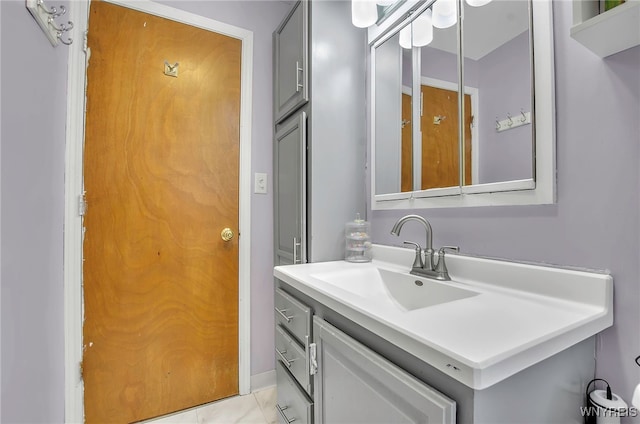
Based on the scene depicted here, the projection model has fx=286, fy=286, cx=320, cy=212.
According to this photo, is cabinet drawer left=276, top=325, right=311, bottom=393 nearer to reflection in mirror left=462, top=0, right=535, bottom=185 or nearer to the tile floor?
the tile floor

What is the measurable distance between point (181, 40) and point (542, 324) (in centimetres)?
192

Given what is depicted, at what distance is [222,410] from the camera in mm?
1523

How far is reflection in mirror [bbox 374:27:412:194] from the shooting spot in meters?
1.26

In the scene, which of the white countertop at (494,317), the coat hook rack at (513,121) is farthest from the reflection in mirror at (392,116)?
the white countertop at (494,317)

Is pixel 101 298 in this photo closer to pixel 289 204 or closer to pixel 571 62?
pixel 289 204

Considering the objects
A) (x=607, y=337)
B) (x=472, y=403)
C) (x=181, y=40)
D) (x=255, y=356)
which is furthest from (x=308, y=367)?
(x=181, y=40)

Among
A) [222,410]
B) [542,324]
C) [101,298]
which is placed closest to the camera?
[542,324]

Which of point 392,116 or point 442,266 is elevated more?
point 392,116

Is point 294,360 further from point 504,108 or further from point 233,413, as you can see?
point 504,108

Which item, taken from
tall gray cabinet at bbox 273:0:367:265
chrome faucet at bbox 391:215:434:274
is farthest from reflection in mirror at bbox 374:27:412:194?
chrome faucet at bbox 391:215:434:274

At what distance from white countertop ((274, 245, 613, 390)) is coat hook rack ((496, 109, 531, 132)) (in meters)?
0.40

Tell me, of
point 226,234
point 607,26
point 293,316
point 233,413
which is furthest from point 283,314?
point 607,26

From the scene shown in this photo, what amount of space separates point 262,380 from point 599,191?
179 cm

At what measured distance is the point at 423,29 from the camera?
1.15 meters
